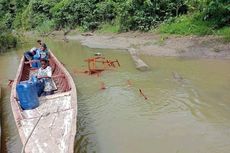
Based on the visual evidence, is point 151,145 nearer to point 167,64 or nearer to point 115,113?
point 115,113

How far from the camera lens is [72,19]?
92.1 ft

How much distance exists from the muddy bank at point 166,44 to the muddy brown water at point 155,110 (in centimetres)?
85

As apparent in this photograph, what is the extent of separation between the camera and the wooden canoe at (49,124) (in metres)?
6.68

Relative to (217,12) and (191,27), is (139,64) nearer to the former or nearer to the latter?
(191,27)

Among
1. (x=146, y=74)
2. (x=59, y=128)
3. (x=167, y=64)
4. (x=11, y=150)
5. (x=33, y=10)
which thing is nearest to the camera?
(x=59, y=128)

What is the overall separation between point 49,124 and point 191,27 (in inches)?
509

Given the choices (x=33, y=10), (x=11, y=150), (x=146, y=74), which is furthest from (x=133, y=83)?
(x=33, y=10)

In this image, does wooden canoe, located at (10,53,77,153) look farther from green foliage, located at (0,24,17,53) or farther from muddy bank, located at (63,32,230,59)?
green foliage, located at (0,24,17,53)

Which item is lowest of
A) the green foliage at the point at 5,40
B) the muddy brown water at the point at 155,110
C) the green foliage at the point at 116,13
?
the muddy brown water at the point at 155,110

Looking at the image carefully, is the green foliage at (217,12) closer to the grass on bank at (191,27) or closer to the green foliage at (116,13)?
the green foliage at (116,13)

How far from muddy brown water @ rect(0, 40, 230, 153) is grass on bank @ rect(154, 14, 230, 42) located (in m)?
3.00

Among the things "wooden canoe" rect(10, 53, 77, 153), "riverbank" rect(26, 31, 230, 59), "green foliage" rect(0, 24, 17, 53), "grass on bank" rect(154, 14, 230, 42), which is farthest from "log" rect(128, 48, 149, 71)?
"green foliage" rect(0, 24, 17, 53)

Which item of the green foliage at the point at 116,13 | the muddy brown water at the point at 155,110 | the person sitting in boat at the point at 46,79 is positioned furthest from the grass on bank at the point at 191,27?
the person sitting in boat at the point at 46,79

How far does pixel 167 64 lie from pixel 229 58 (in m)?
2.51
